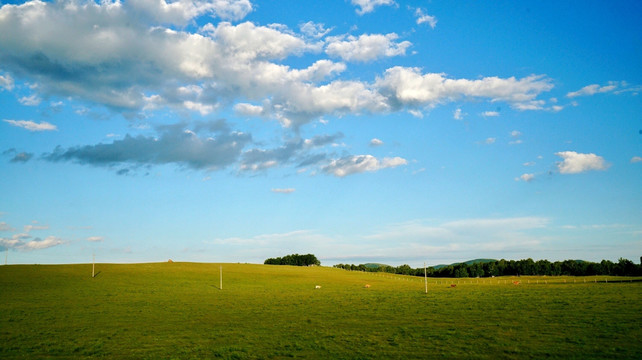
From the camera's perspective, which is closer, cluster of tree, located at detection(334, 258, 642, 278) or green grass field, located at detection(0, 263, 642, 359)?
green grass field, located at detection(0, 263, 642, 359)

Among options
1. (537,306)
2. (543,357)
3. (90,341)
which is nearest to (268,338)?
(90,341)

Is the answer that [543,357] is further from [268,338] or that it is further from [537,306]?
[537,306]

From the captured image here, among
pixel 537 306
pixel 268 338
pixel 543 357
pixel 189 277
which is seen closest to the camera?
pixel 543 357

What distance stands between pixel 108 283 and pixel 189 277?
20.1 meters

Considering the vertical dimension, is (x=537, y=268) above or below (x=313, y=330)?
below

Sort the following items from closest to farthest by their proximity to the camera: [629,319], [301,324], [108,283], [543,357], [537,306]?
1. [543,357]
2. [629,319]
3. [301,324]
4. [537,306]
5. [108,283]

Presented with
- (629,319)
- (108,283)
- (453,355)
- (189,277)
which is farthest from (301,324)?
(189,277)

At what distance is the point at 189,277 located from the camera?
313 ft

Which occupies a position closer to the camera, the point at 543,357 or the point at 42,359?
the point at 543,357

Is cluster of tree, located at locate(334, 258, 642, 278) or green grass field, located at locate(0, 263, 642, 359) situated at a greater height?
green grass field, located at locate(0, 263, 642, 359)

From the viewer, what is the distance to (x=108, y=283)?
77688mm

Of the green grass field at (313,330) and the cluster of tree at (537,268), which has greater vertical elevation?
the green grass field at (313,330)

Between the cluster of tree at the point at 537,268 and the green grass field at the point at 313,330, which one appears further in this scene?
the cluster of tree at the point at 537,268

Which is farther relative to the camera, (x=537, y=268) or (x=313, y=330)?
(x=537, y=268)
